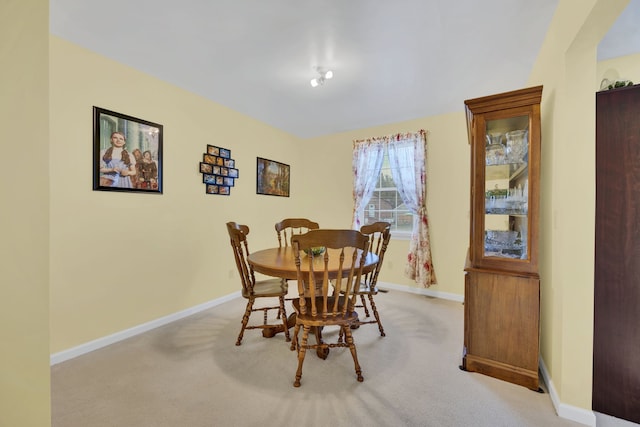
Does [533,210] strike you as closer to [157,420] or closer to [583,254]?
[583,254]

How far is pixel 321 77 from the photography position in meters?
2.65

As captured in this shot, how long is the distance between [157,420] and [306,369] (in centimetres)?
96

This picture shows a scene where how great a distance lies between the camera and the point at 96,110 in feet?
7.43

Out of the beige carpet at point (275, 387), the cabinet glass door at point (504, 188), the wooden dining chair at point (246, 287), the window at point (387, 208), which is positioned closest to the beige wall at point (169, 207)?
the window at point (387, 208)

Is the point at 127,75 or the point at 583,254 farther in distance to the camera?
the point at 127,75

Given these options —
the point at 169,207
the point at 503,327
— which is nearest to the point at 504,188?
the point at 503,327

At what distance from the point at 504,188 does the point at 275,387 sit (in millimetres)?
2197

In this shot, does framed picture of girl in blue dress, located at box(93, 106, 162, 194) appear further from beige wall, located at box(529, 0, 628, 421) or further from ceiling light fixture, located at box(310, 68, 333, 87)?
beige wall, located at box(529, 0, 628, 421)

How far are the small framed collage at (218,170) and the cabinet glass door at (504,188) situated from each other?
9.54ft

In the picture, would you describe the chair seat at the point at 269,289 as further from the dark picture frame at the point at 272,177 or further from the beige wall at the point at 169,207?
the dark picture frame at the point at 272,177

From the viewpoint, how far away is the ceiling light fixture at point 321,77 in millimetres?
2556

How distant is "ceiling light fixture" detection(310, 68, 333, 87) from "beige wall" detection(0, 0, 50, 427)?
2.11 m

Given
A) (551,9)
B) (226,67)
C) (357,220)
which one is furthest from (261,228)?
(551,9)

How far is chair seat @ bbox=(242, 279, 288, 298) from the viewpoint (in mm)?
2307
